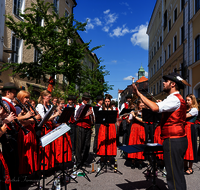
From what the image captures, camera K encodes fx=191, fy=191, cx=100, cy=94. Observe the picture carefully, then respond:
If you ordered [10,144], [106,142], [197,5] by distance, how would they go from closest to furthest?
[10,144] → [106,142] → [197,5]

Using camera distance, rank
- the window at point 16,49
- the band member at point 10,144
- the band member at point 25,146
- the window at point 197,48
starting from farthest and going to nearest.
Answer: the window at point 16,49, the window at point 197,48, the band member at point 25,146, the band member at point 10,144

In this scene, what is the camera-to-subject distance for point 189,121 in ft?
18.0

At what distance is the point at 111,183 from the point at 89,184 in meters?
0.52

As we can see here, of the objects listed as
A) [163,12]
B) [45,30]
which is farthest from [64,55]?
[163,12]

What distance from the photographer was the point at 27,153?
4.36m

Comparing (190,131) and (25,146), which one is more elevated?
(190,131)

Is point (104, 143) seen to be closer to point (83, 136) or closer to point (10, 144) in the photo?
point (83, 136)

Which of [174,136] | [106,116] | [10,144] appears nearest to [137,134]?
[106,116]

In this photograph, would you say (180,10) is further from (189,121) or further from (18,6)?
(189,121)

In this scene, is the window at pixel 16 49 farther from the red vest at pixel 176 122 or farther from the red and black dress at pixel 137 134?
the red vest at pixel 176 122

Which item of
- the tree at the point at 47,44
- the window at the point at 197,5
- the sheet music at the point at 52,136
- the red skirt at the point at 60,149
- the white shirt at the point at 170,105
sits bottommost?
the red skirt at the point at 60,149

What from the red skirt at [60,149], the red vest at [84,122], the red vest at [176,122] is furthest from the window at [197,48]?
the red vest at [176,122]

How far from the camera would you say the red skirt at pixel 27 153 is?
4.24m

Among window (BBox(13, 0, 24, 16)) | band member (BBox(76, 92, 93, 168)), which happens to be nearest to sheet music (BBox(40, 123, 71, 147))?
band member (BBox(76, 92, 93, 168))
